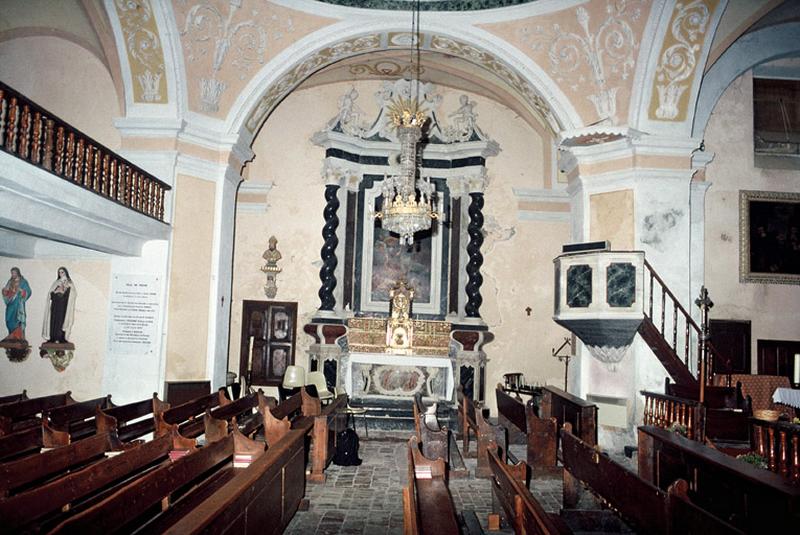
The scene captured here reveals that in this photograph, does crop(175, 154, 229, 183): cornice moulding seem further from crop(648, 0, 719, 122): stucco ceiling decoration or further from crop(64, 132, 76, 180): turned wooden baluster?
crop(648, 0, 719, 122): stucco ceiling decoration

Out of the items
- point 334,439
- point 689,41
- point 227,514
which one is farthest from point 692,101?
point 227,514

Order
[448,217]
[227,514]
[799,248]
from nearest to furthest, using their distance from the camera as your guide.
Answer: [227,514] → [799,248] → [448,217]

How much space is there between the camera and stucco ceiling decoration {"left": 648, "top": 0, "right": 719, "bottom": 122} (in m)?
8.20

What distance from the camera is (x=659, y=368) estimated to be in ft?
26.7

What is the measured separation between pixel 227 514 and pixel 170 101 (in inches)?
309

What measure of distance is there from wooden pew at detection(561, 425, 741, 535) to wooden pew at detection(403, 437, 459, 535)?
1087 mm

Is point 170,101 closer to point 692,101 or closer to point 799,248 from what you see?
point 692,101

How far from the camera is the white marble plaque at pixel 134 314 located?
841cm

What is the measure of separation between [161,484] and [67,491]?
46cm

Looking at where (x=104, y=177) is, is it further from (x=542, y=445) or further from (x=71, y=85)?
(x=542, y=445)

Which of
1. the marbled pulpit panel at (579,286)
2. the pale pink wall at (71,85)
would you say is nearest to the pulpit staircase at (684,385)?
the marbled pulpit panel at (579,286)

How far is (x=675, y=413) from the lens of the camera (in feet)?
22.2

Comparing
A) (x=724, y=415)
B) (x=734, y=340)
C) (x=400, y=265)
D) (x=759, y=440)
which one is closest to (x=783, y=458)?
(x=759, y=440)

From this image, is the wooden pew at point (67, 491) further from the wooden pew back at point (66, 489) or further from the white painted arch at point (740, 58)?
the white painted arch at point (740, 58)
